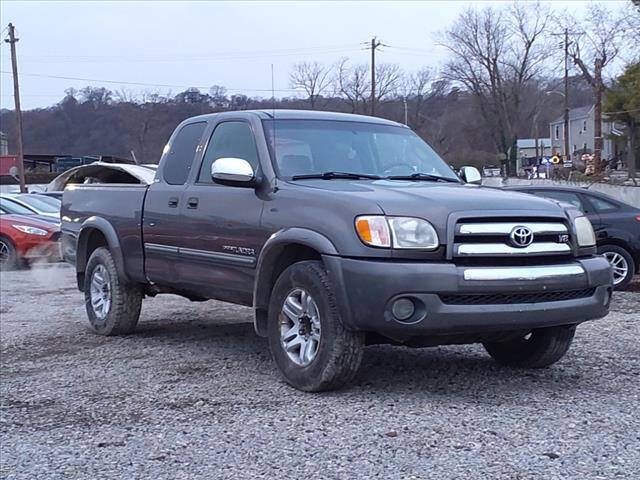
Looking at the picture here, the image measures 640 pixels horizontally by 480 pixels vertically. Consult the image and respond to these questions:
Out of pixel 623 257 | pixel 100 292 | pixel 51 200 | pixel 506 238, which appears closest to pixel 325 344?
pixel 506 238

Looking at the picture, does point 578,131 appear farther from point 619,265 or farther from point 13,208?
point 619,265

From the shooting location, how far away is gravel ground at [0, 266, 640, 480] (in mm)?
4227

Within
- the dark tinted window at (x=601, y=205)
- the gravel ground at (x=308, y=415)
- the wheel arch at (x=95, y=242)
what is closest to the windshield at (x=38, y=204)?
the wheel arch at (x=95, y=242)

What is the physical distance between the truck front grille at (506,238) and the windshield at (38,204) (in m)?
13.6

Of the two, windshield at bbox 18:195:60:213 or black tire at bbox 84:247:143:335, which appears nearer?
black tire at bbox 84:247:143:335

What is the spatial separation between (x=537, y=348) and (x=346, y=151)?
1.96 meters

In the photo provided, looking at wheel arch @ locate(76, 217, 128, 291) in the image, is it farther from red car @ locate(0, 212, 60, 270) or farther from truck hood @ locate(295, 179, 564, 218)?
red car @ locate(0, 212, 60, 270)

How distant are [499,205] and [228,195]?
6.65 ft

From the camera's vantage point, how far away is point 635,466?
13.4ft

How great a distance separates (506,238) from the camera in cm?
520

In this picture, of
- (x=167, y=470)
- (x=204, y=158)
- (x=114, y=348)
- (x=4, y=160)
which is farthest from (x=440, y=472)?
(x=4, y=160)

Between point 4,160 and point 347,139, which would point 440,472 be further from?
point 4,160

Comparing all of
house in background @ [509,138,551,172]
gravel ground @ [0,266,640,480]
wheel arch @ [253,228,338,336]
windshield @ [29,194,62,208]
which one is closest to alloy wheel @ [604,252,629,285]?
gravel ground @ [0,266,640,480]

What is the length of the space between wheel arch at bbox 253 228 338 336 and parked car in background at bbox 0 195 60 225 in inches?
428
